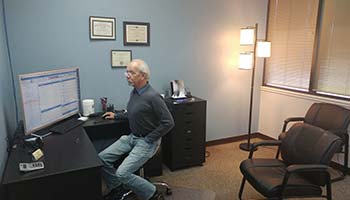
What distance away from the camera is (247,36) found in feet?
11.5

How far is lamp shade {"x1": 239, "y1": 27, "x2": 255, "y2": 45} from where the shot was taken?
3.46m

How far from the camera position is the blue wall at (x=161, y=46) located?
266cm

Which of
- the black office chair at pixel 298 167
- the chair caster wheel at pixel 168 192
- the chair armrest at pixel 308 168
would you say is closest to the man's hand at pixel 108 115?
the chair caster wheel at pixel 168 192

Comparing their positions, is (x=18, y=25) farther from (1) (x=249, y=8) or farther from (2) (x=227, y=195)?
(1) (x=249, y=8)

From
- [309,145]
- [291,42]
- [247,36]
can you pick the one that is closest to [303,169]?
[309,145]

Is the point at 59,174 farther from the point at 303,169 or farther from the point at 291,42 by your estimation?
the point at 291,42

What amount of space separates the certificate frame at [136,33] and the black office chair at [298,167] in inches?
68.9

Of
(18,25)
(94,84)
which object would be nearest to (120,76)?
(94,84)

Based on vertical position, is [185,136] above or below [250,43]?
below

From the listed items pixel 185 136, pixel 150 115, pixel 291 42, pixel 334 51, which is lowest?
pixel 185 136

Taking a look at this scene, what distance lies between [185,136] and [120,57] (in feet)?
3.86

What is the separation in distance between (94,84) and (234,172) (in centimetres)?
189

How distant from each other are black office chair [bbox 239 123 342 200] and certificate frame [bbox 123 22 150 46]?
1.75 m

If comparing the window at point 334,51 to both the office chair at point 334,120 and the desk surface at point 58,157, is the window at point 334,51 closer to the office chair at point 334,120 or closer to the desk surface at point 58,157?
the office chair at point 334,120
